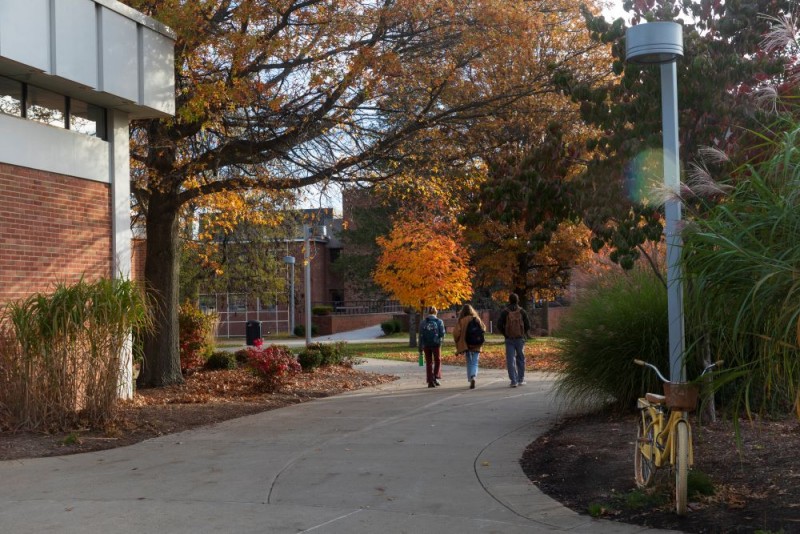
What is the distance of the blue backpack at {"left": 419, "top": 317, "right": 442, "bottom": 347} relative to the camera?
16031 mm

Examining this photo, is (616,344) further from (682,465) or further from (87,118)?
(87,118)

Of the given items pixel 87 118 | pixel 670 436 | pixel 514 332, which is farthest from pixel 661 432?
pixel 87 118

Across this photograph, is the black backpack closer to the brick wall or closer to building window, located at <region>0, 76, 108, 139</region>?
the brick wall

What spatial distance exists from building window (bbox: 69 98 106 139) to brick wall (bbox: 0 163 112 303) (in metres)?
0.83

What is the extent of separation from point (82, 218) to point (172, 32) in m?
3.32

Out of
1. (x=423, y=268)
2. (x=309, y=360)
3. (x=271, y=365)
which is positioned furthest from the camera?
(x=423, y=268)

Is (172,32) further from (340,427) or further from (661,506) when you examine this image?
(661,506)

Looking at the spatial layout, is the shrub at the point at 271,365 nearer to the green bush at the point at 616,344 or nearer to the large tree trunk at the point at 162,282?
the large tree trunk at the point at 162,282

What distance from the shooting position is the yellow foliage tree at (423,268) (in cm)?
3000

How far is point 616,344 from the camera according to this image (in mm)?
10625

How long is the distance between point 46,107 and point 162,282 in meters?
4.46

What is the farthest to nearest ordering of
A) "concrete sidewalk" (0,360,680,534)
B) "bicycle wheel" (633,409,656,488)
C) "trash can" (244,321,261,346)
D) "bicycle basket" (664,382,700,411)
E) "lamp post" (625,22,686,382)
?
"trash can" (244,321,261,346), "lamp post" (625,22,686,382), "bicycle wheel" (633,409,656,488), "concrete sidewalk" (0,360,680,534), "bicycle basket" (664,382,700,411)

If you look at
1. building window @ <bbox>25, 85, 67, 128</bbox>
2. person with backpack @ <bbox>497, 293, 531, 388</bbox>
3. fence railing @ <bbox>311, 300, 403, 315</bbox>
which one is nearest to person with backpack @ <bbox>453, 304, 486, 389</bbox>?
person with backpack @ <bbox>497, 293, 531, 388</bbox>

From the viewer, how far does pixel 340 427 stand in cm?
1143
